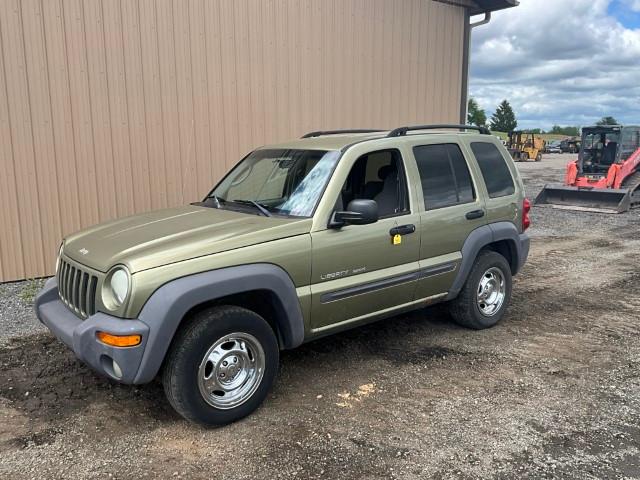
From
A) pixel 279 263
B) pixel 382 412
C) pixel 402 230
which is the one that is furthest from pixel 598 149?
pixel 279 263

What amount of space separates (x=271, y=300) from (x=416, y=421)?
1265 millimetres

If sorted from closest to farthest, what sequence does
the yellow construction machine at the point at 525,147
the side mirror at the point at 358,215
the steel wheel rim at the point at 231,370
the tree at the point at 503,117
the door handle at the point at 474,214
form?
1. the steel wheel rim at the point at 231,370
2. the side mirror at the point at 358,215
3. the door handle at the point at 474,214
4. the yellow construction machine at the point at 525,147
5. the tree at the point at 503,117

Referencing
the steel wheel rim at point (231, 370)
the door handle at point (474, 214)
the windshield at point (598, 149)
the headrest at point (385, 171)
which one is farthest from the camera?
the windshield at point (598, 149)

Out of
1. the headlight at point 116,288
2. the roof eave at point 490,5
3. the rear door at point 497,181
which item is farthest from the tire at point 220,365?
the roof eave at point 490,5

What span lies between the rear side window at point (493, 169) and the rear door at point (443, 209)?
0.21m

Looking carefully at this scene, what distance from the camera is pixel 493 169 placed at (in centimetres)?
552

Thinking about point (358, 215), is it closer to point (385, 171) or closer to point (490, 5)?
point (385, 171)

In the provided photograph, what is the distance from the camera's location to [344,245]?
413 centimetres

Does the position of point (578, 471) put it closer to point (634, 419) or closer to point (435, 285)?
point (634, 419)

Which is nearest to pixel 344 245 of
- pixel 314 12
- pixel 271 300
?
pixel 271 300

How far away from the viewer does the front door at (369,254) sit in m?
4.06

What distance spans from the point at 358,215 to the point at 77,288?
77.2 inches

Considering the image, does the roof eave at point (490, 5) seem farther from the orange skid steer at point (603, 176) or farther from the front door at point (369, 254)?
the front door at point (369, 254)

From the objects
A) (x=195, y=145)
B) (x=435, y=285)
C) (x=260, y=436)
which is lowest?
(x=260, y=436)
